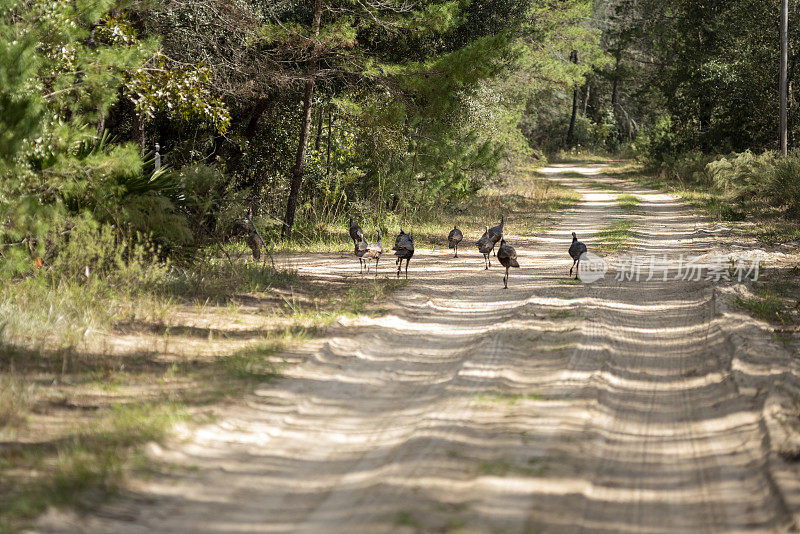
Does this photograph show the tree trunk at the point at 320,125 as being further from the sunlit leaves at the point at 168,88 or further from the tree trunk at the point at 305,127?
the sunlit leaves at the point at 168,88

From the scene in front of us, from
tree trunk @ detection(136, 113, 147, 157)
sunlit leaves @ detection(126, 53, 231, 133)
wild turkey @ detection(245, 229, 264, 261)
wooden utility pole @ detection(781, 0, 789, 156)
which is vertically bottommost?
wild turkey @ detection(245, 229, 264, 261)

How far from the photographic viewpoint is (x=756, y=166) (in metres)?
24.0

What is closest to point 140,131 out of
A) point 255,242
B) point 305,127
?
point 305,127

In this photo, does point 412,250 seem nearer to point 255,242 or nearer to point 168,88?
point 255,242

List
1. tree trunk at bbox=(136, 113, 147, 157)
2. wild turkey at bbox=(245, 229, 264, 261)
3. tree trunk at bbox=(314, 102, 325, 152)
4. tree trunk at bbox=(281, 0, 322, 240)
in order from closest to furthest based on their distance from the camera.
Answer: wild turkey at bbox=(245, 229, 264, 261)
tree trunk at bbox=(136, 113, 147, 157)
tree trunk at bbox=(281, 0, 322, 240)
tree trunk at bbox=(314, 102, 325, 152)

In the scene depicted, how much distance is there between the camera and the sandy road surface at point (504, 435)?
12.7 ft

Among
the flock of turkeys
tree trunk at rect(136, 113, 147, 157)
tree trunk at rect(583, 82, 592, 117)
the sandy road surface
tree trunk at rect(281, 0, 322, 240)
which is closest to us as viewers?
the sandy road surface

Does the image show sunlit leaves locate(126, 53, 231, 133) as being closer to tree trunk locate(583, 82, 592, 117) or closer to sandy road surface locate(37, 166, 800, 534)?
sandy road surface locate(37, 166, 800, 534)

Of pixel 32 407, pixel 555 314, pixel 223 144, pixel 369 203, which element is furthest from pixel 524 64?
pixel 32 407

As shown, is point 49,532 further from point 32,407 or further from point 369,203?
point 369,203

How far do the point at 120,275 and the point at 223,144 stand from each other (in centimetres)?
987

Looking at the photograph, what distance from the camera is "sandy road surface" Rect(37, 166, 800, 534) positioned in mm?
3869

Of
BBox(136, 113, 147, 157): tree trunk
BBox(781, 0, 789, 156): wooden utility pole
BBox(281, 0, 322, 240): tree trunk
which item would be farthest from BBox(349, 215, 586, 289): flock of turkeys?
BBox(781, 0, 789, 156): wooden utility pole

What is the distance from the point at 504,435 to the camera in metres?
4.94
